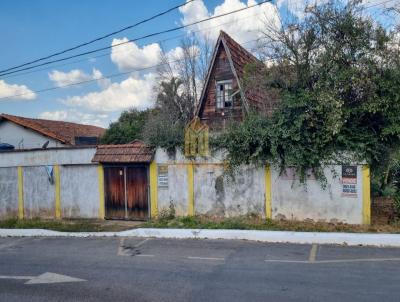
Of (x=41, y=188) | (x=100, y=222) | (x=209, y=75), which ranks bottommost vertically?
(x=100, y=222)

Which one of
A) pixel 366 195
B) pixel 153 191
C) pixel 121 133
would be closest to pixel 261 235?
pixel 366 195

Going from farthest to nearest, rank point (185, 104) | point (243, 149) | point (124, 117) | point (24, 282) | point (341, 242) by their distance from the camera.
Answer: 1. point (124, 117)
2. point (185, 104)
3. point (243, 149)
4. point (341, 242)
5. point (24, 282)

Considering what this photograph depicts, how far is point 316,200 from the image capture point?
11.0 meters

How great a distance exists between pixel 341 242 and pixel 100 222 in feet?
27.9

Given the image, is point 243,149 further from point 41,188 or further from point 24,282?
point 41,188

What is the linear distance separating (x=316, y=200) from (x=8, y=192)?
1273 centimetres

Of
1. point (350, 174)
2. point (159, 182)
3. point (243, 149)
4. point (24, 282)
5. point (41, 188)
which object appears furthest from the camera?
point (41, 188)

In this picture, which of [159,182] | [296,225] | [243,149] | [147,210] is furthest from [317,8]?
[147,210]

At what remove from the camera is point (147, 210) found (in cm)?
1287

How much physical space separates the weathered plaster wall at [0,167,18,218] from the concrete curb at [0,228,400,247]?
3450mm

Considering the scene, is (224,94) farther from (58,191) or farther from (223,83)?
(58,191)

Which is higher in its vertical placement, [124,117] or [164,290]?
[124,117]

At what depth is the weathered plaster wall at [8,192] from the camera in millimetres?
14992

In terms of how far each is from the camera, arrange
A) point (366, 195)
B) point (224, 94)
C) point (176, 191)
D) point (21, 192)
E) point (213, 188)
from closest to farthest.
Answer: point (366, 195)
point (213, 188)
point (176, 191)
point (21, 192)
point (224, 94)
